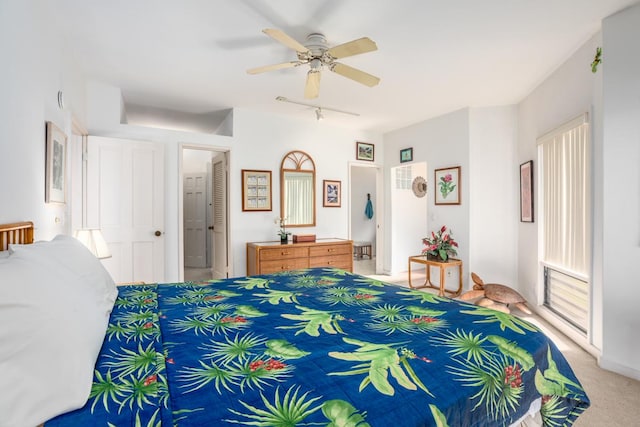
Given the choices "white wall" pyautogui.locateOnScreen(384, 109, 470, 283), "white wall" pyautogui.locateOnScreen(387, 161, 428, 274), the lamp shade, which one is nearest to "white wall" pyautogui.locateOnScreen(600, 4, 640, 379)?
"white wall" pyautogui.locateOnScreen(384, 109, 470, 283)

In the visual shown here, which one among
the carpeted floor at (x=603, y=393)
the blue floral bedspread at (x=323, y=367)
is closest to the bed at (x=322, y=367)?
the blue floral bedspread at (x=323, y=367)

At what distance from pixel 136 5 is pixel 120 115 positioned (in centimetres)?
191

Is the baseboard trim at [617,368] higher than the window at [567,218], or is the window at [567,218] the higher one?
the window at [567,218]

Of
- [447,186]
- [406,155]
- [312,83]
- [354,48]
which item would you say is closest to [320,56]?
[312,83]

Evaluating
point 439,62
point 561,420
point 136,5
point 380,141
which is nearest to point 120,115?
point 136,5

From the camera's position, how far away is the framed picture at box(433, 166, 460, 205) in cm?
464

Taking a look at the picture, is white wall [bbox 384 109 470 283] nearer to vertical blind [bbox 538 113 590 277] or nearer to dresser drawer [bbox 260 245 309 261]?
vertical blind [bbox 538 113 590 277]

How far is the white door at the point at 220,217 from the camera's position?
4723 mm

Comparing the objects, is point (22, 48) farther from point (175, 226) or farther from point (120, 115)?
point (175, 226)

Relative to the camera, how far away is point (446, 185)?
15.8 ft

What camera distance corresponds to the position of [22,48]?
176 centimetres

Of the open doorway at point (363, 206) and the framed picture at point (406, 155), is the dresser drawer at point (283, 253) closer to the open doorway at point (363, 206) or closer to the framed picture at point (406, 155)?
the framed picture at point (406, 155)

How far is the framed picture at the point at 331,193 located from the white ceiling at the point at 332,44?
1490mm

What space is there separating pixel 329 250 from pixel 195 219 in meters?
3.61
